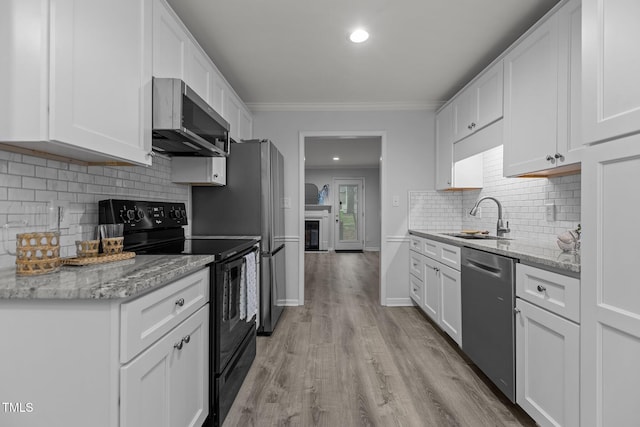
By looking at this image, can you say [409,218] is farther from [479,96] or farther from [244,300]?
[244,300]

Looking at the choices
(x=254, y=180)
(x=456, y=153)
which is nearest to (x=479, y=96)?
(x=456, y=153)

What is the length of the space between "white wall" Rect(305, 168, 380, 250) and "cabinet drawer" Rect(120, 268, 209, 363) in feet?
25.2

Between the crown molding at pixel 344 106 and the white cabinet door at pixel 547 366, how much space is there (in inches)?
105

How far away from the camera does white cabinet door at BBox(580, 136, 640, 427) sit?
1078mm

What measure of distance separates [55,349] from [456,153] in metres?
3.28

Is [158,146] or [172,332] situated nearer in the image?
[172,332]

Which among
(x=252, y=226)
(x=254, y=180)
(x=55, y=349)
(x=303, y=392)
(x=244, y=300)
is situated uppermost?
(x=254, y=180)

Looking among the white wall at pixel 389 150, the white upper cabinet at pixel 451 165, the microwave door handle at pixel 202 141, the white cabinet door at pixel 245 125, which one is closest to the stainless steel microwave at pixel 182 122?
the microwave door handle at pixel 202 141

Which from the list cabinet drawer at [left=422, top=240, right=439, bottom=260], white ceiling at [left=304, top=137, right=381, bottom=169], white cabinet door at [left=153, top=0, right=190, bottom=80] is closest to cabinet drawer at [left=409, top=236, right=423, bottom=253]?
cabinet drawer at [left=422, top=240, right=439, bottom=260]

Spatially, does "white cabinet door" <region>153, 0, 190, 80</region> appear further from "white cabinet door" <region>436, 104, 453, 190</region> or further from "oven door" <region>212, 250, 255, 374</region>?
"white cabinet door" <region>436, 104, 453, 190</region>

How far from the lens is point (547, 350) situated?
1476mm

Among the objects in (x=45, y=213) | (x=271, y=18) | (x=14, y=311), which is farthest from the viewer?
(x=271, y=18)

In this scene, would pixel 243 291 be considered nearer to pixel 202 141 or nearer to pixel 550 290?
pixel 202 141

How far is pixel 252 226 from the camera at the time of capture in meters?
2.81
